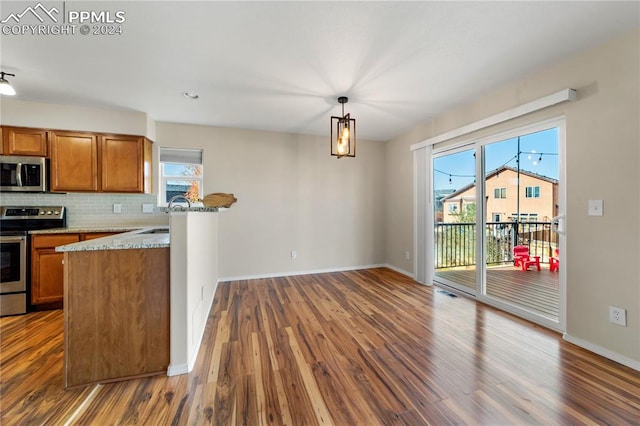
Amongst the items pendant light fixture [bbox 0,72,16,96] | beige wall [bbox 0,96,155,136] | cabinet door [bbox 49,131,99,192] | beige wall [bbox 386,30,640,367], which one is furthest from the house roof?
pendant light fixture [bbox 0,72,16,96]

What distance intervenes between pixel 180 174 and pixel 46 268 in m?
1.92

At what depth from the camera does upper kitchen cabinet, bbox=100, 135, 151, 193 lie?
3.38 m

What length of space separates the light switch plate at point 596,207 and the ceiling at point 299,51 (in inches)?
51.1

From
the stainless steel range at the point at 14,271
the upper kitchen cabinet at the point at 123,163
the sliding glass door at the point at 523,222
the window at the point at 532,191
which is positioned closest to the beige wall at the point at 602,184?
the sliding glass door at the point at 523,222

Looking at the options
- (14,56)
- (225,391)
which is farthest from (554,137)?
(14,56)

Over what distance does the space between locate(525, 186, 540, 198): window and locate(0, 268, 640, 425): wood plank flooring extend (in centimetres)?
138

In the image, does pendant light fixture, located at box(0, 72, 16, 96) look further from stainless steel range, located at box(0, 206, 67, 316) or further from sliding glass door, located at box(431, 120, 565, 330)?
sliding glass door, located at box(431, 120, 565, 330)

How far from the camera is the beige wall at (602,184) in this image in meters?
1.90

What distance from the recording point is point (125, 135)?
3449mm

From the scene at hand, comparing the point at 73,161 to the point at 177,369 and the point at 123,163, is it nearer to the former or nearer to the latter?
the point at 123,163

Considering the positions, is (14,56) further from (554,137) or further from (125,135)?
(554,137)

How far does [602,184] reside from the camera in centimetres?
207

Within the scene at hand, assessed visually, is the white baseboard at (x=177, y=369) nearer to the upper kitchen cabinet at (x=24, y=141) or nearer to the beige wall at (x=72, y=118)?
the beige wall at (x=72, y=118)

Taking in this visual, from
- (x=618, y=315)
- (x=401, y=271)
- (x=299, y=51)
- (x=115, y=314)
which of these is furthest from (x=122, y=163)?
(x=618, y=315)
